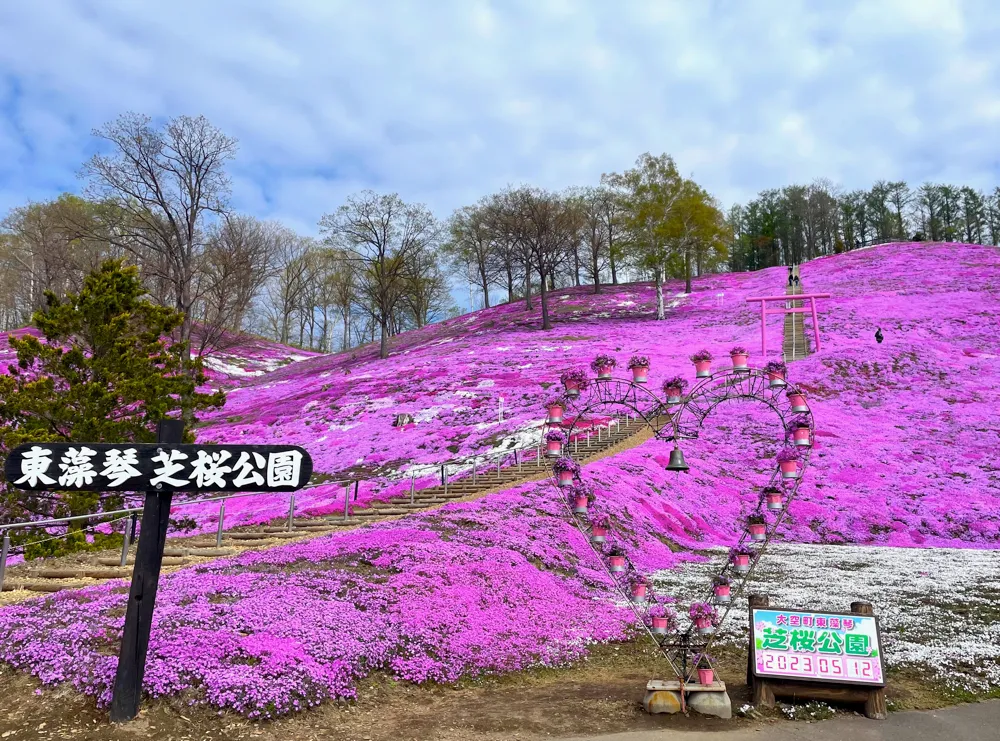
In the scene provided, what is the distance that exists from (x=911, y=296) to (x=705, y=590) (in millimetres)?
35326

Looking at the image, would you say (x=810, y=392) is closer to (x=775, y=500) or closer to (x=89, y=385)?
(x=775, y=500)

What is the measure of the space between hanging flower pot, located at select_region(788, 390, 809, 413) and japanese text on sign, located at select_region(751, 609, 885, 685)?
90.4 inches

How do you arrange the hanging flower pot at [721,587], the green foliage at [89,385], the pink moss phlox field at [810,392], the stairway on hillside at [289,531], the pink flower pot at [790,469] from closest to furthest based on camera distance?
1. the pink flower pot at [790,469]
2. the hanging flower pot at [721,587]
3. the stairway on hillside at [289,531]
4. the green foliage at [89,385]
5. the pink moss phlox field at [810,392]

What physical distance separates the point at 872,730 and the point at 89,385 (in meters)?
15.2

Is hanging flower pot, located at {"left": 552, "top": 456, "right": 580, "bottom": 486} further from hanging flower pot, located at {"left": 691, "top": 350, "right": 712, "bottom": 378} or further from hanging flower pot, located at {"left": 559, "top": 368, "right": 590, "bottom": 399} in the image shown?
hanging flower pot, located at {"left": 691, "top": 350, "right": 712, "bottom": 378}

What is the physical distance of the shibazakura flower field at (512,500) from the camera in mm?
7453

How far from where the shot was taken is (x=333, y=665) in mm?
7312

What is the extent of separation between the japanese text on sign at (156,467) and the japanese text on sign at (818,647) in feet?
17.7

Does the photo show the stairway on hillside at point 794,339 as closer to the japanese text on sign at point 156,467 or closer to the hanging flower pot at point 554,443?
the hanging flower pot at point 554,443

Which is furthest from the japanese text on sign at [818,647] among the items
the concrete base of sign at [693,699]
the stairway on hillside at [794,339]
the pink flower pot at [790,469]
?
the stairway on hillside at [794,339]

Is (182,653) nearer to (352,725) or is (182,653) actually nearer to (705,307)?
(352,725)

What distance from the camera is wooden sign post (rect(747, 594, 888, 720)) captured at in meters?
6.76

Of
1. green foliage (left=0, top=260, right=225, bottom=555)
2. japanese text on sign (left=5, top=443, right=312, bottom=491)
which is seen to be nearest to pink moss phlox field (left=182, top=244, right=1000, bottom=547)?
green foliage (left=0, top=260, right=225, bottom=555)

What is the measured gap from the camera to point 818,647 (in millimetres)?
6996
